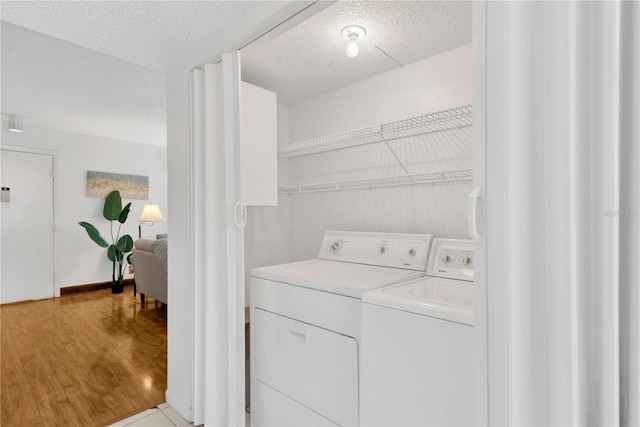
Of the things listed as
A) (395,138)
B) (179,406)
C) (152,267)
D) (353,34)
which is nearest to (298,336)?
(179,406)

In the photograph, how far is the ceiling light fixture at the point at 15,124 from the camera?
12.6 ft

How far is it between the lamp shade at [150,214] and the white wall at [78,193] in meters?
0.33

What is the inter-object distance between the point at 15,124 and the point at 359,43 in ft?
14.2

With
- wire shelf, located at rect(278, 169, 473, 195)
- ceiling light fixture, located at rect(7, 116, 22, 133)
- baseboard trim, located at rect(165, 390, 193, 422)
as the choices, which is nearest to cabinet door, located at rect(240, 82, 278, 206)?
wire shelf, located at rect(278, 169, 473, 195)

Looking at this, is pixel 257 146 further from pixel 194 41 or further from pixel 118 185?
pixel 118 185

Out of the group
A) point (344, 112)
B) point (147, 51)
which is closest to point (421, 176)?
point (344, 112)

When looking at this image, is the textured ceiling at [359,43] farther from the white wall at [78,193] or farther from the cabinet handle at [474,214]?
the white wall at [78,193]

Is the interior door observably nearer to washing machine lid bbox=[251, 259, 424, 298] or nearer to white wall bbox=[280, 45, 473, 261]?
white wall bbox=[280, 45, 473, 261]

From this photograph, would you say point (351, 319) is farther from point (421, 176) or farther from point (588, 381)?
point (421, 176)

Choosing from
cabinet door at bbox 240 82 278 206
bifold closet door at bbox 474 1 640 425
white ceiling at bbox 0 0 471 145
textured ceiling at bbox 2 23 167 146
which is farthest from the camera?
textured ceiling at bbox 2 23 167 146

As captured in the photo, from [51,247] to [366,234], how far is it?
15.1ft

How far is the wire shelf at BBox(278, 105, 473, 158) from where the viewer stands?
1.74 m

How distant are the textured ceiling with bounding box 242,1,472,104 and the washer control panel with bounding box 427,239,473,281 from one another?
42.9 inches

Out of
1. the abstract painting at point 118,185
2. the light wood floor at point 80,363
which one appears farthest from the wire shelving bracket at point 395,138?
the abstract painting at point 118,185
